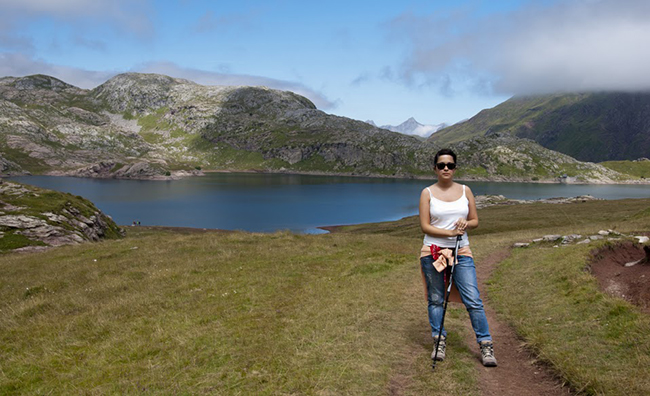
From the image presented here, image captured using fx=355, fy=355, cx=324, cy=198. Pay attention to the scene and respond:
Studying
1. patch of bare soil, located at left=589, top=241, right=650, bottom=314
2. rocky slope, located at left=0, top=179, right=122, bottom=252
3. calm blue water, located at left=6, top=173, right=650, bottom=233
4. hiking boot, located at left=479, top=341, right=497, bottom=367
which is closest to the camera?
hiking boot, located at left=479, top=341, right=497, bottom=367

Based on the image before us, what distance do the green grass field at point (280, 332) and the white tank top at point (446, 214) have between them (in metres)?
2.88

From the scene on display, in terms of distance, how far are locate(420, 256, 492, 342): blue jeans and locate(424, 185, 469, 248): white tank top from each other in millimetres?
493

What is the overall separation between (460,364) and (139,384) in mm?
7297

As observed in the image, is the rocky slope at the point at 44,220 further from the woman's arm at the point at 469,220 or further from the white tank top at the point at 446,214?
the woman's arm at the point at 469,220

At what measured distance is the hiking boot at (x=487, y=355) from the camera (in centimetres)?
839

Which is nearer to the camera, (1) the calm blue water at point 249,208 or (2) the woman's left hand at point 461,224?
(2) the woman's left hand at point 461,224

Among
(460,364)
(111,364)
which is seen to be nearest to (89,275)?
(111,364)

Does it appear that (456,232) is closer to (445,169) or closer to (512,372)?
(445,169)

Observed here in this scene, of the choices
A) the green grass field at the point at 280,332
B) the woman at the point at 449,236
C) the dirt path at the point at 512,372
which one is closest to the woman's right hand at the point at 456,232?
the woman at the point at 449,236

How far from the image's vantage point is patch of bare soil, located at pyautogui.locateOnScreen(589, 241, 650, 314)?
12.2m

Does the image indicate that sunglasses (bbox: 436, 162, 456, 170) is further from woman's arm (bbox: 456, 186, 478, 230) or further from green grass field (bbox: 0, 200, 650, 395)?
green grass field (bbox: 0, 200, 650, 395)

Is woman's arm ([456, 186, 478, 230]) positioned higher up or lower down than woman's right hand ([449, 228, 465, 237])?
higher up

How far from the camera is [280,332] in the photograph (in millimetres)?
10367

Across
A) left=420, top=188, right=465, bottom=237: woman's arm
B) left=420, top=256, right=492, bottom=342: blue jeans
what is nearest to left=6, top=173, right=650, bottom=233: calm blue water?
left=420, top=256, right=492, bottom=342: blue jeans
